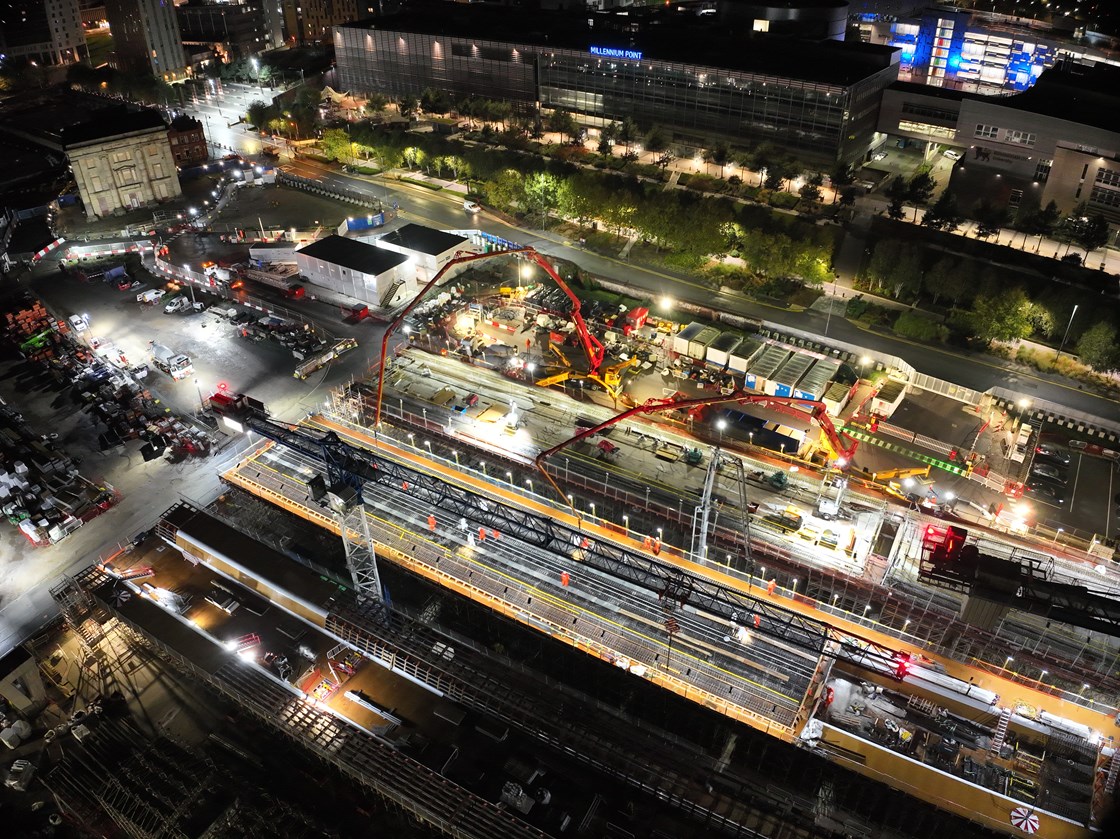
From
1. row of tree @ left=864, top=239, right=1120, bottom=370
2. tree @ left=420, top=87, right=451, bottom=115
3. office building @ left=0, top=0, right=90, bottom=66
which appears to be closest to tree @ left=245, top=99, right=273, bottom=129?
tree @ left=420, top=87, right=451, bottom=115

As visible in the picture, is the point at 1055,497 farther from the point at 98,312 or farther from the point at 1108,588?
the point at 98,312

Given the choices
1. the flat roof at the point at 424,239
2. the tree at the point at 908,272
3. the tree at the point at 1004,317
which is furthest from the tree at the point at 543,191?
the tree at the point at 1004,317

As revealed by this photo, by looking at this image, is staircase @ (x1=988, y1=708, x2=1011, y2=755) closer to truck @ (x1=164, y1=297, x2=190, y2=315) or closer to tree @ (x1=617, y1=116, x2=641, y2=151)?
truck @ (x1=164, y1=297, x2=190, y2=315)

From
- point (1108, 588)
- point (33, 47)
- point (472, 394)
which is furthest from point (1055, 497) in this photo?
point (33, 47)

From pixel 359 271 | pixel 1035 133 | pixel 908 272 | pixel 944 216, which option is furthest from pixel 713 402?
pixel 1035 133

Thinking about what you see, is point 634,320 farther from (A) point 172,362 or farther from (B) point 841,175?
(A) point 172,362

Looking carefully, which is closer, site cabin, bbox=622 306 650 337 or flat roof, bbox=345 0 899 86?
site cabin, bbox=622 306 650 337

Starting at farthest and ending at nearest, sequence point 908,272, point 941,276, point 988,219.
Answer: point 988,219
point 908,272
point 941,276
